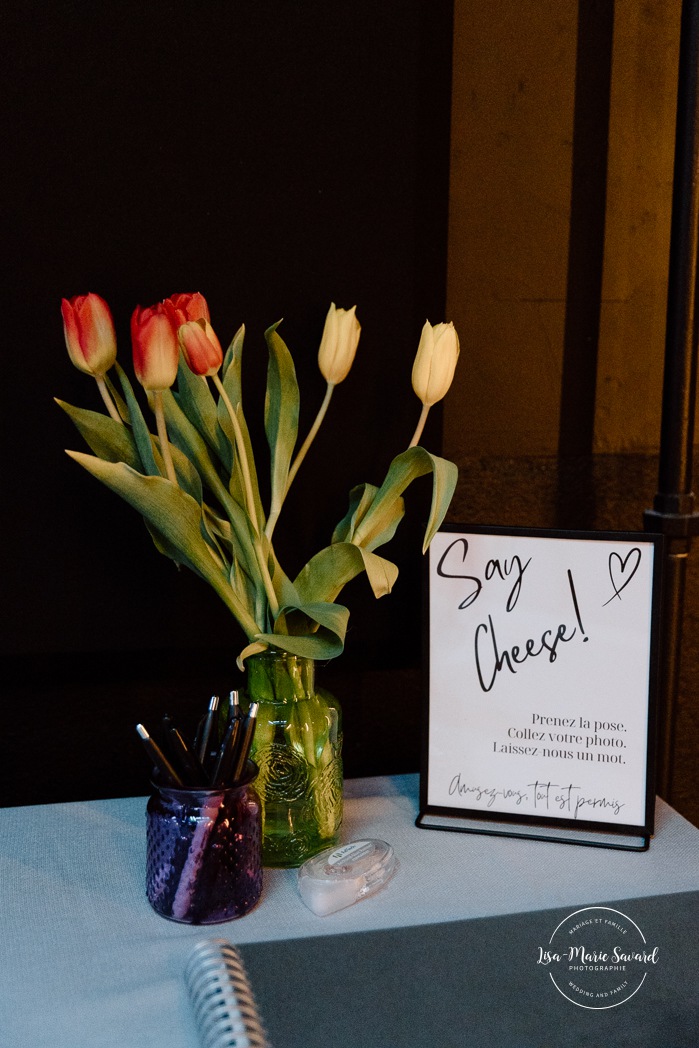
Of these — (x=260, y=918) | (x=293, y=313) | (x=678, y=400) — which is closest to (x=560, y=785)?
(x=260, y=918)

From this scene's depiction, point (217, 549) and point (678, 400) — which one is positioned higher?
point (678, 400)

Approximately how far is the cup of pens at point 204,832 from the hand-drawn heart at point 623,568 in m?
0.34

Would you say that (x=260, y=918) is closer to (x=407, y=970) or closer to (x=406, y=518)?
(x=407, y=970)

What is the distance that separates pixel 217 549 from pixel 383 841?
296 millimetres

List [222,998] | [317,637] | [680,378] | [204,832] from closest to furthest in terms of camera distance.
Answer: [222,998]
[204,832]
[317,637]
[680,378]

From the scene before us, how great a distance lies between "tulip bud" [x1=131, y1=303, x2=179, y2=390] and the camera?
0.76 metres

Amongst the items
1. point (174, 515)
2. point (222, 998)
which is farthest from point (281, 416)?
point (222, 998)

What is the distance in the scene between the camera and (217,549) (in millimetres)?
891

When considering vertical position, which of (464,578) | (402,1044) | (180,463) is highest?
(180,463)

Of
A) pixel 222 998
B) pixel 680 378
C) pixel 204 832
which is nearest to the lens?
pixel 222 998

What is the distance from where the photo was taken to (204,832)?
0.74 metres

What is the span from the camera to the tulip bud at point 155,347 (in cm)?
76

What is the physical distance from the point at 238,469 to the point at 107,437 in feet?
0.38

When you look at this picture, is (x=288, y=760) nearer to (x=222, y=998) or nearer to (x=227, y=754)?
(x=227, y=754)
